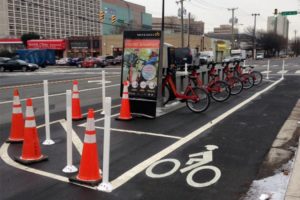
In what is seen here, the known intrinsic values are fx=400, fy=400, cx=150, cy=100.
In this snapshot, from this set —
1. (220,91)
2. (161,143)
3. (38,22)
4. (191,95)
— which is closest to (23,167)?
(161,143)

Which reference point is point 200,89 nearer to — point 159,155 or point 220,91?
point 220,91

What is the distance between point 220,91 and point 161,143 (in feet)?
19.6

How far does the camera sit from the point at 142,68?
33.0 feet

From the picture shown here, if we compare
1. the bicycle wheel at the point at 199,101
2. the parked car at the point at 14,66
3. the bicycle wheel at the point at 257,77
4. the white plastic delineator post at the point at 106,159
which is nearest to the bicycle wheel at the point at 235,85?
the bicycle wheel at the point at 257,77

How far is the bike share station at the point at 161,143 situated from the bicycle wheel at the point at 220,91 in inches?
13.5

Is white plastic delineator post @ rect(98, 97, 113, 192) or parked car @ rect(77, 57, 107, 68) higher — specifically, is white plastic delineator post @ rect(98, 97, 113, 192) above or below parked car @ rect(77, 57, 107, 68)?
above

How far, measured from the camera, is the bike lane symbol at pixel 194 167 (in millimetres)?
5375

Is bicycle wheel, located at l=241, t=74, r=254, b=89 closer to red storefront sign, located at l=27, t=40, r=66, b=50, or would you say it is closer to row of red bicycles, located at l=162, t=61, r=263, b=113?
row of red bicycles, located at l=162, t=61, r=263, b=113

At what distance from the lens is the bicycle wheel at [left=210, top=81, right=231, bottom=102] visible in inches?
508

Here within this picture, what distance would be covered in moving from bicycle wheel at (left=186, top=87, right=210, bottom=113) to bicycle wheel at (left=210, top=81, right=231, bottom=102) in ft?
6.74

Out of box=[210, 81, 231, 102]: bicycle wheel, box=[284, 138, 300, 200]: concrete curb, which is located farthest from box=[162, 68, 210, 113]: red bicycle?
box=[284, 138, 300, 200]: concrete curb

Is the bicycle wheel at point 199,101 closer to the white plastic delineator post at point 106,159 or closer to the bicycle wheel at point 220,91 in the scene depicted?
the bicycle wheel at point 220,91

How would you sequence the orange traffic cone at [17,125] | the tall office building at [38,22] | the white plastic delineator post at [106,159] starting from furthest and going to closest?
the tall office building at [38,22] → the orange traffic cone at [17,125] → the white plastic delineator post at [106,159]

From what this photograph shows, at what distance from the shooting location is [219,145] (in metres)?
7.25
